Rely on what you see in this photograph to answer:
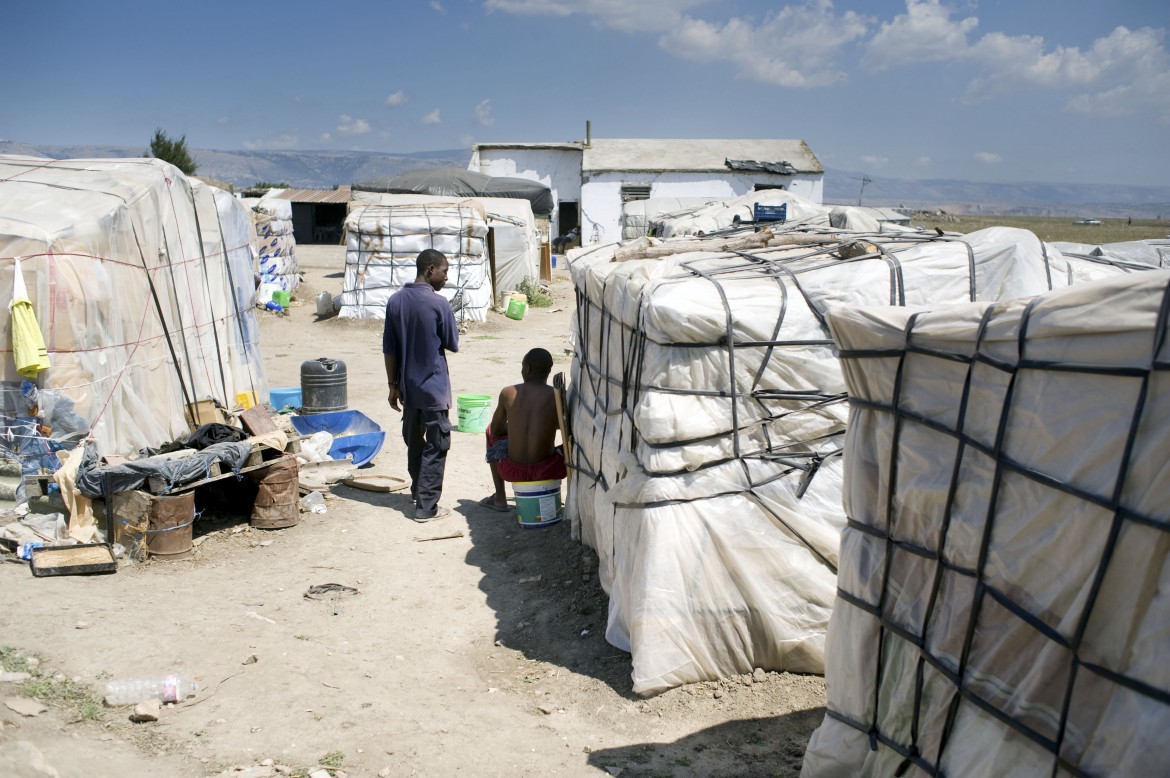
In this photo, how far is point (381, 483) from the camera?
7277mm

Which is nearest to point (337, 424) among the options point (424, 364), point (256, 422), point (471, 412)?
point (471, 412)

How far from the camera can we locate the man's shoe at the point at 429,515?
6.62 metres

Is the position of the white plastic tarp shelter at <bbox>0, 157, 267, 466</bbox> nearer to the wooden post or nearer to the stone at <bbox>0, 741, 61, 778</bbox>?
the stone at <bbox>0, 741, 61, 778</bbox>

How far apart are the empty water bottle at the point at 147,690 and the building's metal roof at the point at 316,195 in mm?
30582

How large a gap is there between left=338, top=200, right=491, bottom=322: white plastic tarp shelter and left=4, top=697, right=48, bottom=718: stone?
12.9 metres

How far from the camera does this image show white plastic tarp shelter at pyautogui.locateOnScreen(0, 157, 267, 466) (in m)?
6.15

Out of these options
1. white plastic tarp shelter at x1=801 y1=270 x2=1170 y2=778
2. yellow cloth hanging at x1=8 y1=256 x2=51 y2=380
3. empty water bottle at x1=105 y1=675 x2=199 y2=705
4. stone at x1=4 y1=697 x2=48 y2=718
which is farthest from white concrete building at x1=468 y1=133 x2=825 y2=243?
white plastic tarp shelter at x1=801 y1=270 x2=1170 y2=778

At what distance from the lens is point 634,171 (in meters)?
35.1

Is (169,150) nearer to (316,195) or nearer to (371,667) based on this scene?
(316,195)

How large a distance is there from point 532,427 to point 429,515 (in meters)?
1.12

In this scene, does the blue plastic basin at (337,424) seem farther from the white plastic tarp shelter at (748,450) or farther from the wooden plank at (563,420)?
the white plastic tarp shelter at (748,450)

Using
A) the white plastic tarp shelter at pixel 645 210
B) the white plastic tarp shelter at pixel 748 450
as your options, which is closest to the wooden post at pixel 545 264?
the white plastic tarp shelter at pixel 645 210

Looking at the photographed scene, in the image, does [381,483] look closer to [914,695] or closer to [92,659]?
[92,659]

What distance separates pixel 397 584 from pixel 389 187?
83.0 ft
